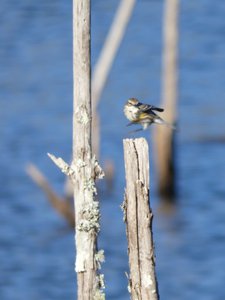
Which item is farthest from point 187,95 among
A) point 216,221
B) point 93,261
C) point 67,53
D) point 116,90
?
point 93,261

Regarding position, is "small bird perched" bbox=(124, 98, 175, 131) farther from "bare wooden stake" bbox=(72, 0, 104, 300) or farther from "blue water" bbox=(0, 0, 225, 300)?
"blue water" bbox=(0, 0, 225, 300)

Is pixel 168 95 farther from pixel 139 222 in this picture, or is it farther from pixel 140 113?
pixel 139 222

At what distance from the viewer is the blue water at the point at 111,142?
16484 mm

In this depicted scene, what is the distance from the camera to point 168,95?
→ 56.4 ft

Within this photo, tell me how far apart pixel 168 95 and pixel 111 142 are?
2862 mm

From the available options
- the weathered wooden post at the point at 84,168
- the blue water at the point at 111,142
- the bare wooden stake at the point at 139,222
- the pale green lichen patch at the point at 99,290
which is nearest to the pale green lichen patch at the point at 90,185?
the weathered wooden post at the point at 84,168

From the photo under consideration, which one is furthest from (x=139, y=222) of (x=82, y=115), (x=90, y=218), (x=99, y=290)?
(x=82, y=115)

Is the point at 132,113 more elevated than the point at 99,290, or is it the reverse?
the point at 132,113

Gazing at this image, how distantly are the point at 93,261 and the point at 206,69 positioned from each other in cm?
1831

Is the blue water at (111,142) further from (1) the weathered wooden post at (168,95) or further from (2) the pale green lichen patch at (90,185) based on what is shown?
(2) the pale green lichen patch at (90,185)

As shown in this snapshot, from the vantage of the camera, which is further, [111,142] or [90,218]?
[111,142]

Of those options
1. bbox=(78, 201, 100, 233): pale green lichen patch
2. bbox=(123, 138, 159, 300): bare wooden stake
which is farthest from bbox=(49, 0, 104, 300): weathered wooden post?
bbox=(123, 138, 159, 300): bare wooden stake

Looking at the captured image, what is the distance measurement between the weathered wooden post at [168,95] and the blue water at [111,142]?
0.72 meters

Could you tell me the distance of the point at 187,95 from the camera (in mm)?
22312
